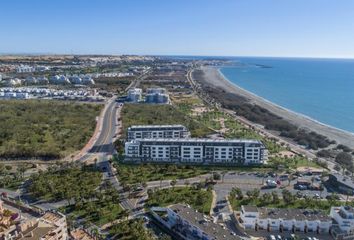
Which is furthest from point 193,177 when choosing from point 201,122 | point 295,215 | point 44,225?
point 201,122

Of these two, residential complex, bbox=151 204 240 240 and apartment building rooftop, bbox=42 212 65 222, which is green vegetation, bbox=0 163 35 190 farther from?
residential complex, bbox=151 204 240 240

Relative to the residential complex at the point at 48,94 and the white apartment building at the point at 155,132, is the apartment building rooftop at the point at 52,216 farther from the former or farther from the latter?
the residential complex at the point at 48,94

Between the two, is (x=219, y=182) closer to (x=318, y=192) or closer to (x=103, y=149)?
(x=318, y=192)

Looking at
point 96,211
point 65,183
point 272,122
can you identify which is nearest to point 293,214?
point 96,211

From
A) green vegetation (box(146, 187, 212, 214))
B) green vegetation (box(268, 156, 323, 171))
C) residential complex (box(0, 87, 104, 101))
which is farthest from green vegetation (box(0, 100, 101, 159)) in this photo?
green vegetation (box(268, 156, 323, 171))

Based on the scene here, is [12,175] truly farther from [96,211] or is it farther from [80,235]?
[80,235]
